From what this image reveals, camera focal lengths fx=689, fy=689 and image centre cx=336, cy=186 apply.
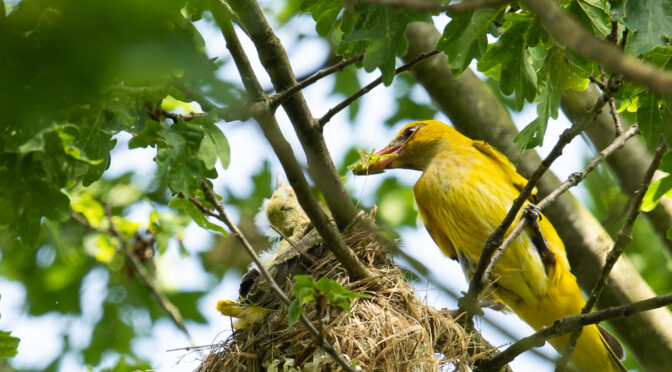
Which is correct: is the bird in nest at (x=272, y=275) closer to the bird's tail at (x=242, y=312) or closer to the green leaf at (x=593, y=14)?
the bird's tail at (x=242, y=312)

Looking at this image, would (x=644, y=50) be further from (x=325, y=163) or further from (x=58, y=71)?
(x=58, y=71)

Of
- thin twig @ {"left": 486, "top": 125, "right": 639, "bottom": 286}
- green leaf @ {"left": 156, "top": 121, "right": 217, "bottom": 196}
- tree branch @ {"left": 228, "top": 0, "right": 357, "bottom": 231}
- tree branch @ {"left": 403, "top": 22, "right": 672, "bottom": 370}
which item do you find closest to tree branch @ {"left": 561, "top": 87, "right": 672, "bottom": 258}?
tree branch @ {"left": 403, "top": 22, "right": 672, "bottom": 370}

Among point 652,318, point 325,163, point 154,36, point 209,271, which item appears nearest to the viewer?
point 154,36

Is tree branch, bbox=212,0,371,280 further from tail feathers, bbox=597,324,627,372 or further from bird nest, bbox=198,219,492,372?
tail feathers, bbox=597,324,627,372

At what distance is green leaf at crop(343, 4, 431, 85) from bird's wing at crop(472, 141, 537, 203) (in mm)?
2203

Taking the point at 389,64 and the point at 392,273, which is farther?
the point at 392,273

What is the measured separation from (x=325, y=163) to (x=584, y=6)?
1358mm

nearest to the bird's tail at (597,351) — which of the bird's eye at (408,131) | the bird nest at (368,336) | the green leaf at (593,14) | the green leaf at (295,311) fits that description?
the bird nest at (368,336)

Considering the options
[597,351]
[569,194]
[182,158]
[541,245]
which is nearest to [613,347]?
[597,351]

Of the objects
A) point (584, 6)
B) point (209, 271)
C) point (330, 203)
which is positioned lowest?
point (584, 6)

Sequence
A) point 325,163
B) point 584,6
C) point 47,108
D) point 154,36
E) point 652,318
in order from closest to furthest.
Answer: point 154,36
point 47,108
point 584,6
point 325,163
point 652,318

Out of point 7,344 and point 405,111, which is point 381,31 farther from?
point 405,111

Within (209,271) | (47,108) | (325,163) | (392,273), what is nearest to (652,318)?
(392,273)

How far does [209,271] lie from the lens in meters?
5.80
